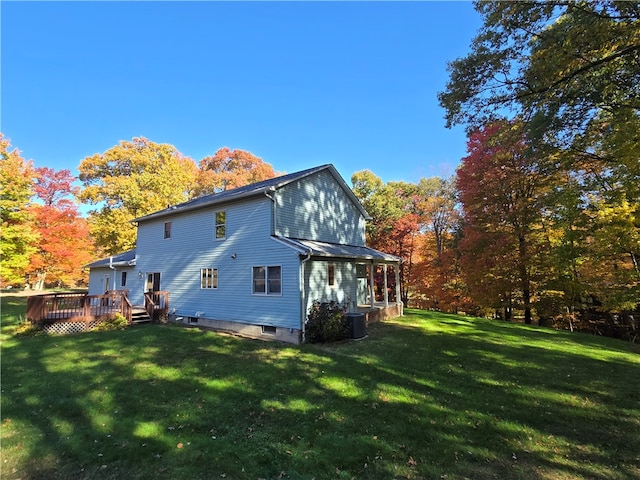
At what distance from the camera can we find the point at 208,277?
1400 centimetres

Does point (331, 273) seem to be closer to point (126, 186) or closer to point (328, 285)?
point (328, 285)

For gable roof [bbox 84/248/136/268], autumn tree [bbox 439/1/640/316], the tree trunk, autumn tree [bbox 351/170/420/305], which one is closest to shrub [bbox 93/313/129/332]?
gable roof [bbox 84/248/136/268]

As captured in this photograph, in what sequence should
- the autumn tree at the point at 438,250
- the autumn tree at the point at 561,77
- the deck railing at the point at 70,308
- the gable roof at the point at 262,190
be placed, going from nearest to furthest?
the autumn tree at the point at 561,77 < the deck railing at the point at 70,308 < the gable roof at the point at 262,190 < the autumn tree at the point at 438,250

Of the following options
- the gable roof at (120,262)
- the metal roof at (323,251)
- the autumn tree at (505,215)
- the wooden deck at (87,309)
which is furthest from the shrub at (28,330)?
the autumn tree at (505,215)

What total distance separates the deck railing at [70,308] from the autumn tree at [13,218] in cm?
492

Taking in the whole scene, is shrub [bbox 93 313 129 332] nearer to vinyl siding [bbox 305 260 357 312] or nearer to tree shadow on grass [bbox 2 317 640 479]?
tree shadow on grass [bbox 2 317 640 479]

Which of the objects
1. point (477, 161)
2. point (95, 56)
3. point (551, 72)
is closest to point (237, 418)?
point (551, 72)

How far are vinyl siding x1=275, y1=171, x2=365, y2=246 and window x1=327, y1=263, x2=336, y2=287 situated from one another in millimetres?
1644

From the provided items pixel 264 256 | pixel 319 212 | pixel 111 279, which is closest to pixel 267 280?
pixel 264 256

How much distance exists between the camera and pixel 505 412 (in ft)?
17.5

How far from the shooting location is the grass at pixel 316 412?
12.4 ft

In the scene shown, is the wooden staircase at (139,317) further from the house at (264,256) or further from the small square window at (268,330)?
the small square window at (268,330)

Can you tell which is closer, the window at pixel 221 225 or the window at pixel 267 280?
the window at pixel 267 280

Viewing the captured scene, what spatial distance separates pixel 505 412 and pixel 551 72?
641cm
